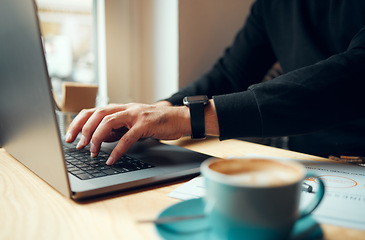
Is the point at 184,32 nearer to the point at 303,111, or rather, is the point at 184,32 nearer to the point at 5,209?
the point at 303,111

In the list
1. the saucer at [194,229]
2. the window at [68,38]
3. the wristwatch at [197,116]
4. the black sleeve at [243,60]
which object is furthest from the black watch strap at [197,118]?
the window at [68,38]

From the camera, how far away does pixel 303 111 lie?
2.08 ft

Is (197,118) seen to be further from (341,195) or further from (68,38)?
(68,38)

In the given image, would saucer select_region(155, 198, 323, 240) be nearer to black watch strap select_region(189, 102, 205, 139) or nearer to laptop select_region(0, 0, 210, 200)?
laptop select_region(0, 0, 210, 200)

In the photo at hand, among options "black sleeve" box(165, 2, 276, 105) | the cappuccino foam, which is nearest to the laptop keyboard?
the cappuccino foam

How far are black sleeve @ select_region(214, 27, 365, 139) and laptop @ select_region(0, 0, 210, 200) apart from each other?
4.3 inches

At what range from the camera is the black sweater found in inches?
24.7

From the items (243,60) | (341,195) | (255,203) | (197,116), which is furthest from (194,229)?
(243,60)

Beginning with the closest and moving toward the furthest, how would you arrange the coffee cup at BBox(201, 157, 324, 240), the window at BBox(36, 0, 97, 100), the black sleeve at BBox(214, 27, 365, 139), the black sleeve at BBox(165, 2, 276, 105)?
the coffee cup at BBox(201, 157, 324, 240), the black sleeve at BBox(214, 27, 365, 139), the black sleeve at BBox(165, 2, 276, 105), the window at BBox(36, 0, 97, 100)

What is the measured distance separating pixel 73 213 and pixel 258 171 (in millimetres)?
238

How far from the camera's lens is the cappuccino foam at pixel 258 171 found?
283 mm

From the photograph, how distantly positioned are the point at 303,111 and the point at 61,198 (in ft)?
1.53

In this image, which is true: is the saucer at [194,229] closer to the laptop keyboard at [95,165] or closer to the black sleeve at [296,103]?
the laptop keyboard at [95,165]

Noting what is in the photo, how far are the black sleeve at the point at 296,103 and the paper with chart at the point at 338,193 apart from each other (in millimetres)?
94
